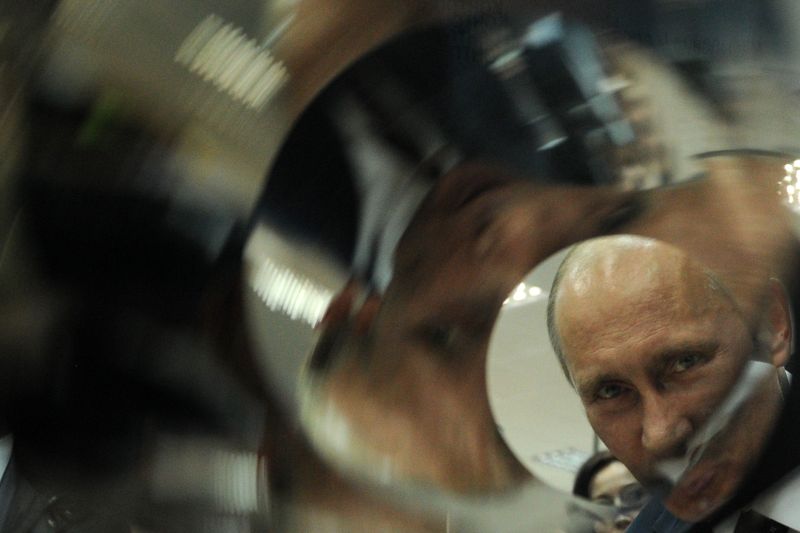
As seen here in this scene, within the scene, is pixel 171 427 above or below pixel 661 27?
below

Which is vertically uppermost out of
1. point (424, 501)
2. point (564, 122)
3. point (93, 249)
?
point (564, 122)

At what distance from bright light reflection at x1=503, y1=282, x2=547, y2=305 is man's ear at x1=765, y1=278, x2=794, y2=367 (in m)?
0.19

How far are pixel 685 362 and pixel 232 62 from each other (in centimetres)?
38

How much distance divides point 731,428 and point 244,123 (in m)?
0.42

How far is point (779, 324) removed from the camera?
0.68 metres

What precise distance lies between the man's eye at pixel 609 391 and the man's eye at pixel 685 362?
4 cm

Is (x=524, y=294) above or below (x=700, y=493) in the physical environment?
above

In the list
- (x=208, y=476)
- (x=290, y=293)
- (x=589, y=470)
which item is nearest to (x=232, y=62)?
(x=290, y=293)

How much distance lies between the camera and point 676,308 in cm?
64

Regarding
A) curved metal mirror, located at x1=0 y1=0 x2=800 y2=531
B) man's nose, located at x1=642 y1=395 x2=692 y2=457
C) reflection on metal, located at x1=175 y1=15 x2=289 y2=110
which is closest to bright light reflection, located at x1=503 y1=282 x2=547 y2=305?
curved metal mirror, located at x1=0 y1=0 x2=800 y2=531

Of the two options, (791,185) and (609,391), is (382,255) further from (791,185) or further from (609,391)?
(791,185)

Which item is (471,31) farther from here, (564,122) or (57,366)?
(57,366)

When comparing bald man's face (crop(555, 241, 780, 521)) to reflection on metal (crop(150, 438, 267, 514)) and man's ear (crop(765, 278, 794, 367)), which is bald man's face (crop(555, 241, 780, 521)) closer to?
man's ear (crop(765, 278, 794, 367))

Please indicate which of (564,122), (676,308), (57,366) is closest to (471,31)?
(564,122)
